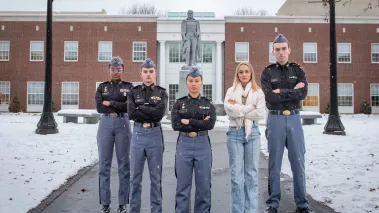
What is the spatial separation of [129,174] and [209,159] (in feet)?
4.21

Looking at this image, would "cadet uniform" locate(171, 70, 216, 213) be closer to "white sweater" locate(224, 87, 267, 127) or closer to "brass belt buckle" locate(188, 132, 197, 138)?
"brass belt buckle" locate(188, 132, 197, 138)

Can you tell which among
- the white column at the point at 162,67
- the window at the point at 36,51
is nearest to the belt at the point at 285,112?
the white column at the point at 162,67

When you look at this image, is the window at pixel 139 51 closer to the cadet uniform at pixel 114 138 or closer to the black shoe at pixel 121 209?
the cadet uniform at pixel 114 138

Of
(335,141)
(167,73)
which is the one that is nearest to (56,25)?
(167,73)

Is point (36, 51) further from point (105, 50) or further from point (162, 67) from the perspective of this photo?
point (162, 67)

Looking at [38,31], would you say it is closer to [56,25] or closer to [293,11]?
[56,25]

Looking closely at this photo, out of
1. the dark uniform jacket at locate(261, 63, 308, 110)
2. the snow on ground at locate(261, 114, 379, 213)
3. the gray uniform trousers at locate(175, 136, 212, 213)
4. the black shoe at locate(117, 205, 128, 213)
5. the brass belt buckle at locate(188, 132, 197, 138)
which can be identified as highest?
the dark uniform jacket at locate(261, 63, 308, 110)

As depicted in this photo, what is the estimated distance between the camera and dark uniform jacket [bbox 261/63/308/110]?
4699 millimetres

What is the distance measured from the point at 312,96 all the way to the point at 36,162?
27.0m

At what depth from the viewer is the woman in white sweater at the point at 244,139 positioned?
13.6ft

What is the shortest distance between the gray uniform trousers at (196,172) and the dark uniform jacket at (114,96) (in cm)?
122

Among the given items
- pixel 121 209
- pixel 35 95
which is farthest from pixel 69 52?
pixel 121 209

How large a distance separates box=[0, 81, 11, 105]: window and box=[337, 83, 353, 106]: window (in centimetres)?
2990

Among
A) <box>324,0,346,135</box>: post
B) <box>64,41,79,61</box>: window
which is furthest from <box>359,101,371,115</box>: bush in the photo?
<box>64,41,79,61</box>: window
